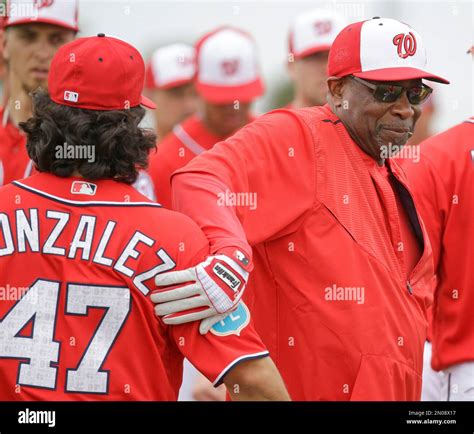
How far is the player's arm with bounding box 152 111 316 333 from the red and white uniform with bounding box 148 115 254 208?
2.83 meters

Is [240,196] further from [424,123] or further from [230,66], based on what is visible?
[424,123]

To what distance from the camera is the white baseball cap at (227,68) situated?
8.23m

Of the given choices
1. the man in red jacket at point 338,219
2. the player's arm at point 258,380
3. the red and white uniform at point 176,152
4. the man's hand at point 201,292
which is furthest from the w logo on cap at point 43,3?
the player's arm at point 258,380

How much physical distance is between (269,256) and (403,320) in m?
0.59

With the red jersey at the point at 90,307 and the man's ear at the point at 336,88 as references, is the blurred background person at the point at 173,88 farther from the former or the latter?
the red jersey at the point at 90,307

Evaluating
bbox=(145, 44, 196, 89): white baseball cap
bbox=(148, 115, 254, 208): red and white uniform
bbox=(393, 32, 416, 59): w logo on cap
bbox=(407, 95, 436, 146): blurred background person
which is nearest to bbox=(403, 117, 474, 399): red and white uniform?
bbox=(393, 32, 416, 59): w logo on cap

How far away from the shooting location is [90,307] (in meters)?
3.62

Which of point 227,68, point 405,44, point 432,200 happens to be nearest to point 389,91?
point 405,44

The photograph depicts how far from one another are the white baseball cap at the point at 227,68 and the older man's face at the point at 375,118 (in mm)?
3671

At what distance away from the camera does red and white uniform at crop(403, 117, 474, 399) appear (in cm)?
530

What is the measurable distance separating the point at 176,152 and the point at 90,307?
4.15 m

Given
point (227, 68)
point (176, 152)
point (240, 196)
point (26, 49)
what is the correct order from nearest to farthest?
1. point (240, 196)
2. point (26, 49)
3. point (176, 152)
4. point (227, 68)

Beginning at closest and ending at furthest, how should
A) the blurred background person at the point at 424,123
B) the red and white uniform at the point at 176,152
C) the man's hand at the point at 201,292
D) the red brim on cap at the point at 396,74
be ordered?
the man's hand at the point at 201,292 → the red brim on cap at the point at 396,74 → the red and white uniform at the point at 176,152 → the blurred background person at the point at 424,123
